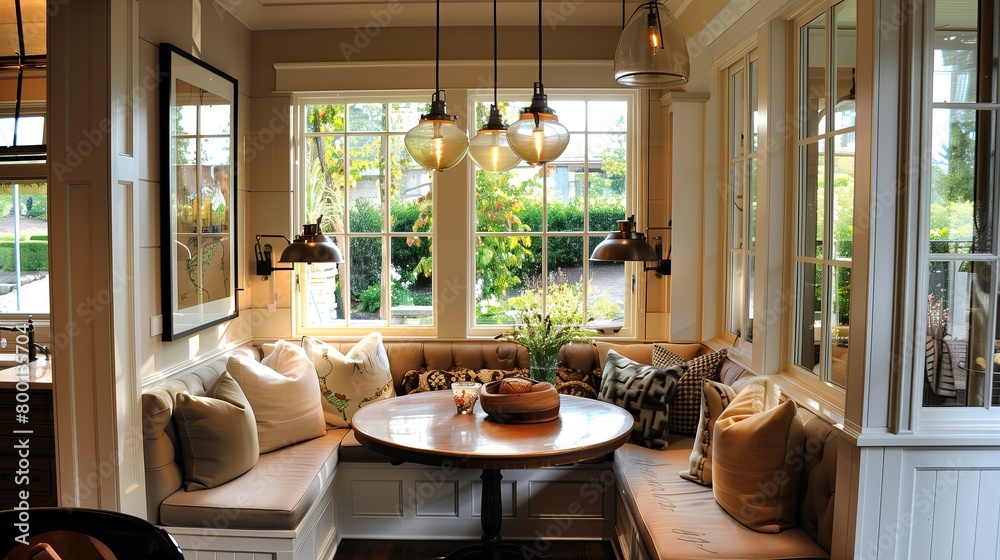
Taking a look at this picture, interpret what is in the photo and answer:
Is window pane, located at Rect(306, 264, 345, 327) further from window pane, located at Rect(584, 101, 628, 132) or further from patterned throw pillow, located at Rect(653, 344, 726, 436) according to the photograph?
patterned throw pillow, located at Rect(653, 344, 726, 436)

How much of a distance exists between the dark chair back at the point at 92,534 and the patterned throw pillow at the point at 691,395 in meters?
2.75

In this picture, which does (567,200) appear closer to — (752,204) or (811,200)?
(752,204)

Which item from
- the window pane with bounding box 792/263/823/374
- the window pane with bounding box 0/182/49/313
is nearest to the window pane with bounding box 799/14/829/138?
the window pane with bounding box 792/263/823/374

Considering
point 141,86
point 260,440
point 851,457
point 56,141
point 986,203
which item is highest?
point 141,86

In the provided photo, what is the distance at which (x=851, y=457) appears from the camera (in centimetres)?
230

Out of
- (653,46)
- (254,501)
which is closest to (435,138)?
(653,46)

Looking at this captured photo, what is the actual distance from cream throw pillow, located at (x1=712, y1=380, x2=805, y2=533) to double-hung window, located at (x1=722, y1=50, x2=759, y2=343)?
3.55ft

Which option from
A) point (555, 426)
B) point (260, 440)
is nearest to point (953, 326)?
point (555, 426)

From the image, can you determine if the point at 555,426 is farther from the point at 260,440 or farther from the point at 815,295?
the point at 260,440

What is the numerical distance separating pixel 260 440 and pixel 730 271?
271 centimetres

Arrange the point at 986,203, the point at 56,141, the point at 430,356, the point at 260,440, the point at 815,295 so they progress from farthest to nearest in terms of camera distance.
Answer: the point at 430,356, the point at 260,440, the point at 815,295, the point at 56,141, the point at 986,203

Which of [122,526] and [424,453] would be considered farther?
[424,453]

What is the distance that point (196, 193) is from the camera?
11.9ft

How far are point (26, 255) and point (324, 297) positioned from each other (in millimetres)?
1714
